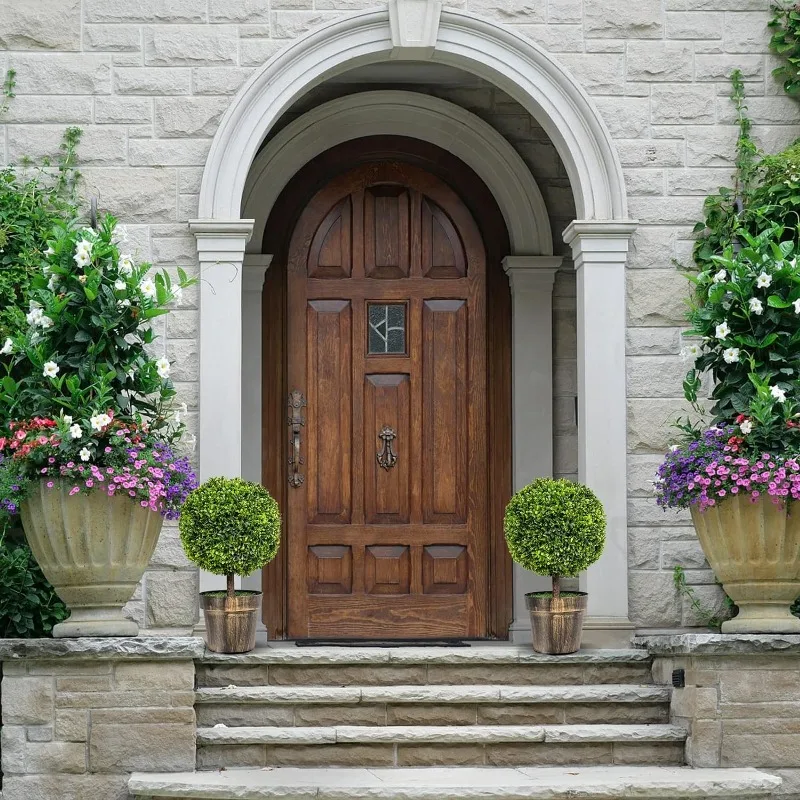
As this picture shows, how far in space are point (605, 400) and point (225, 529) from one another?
6.82 feet

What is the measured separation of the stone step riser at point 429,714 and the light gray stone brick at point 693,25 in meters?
3.48

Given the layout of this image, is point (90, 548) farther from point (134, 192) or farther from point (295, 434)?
point (295, 434)

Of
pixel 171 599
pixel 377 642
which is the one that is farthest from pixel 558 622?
pixel 171 599

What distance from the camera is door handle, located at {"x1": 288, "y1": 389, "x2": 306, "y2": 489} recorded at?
767cm

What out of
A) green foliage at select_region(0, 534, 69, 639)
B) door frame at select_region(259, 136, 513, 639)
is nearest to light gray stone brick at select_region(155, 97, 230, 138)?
door frame at select_region(259, 136, 513, 639)

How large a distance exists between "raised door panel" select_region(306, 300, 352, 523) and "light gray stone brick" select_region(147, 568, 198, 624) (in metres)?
1.39

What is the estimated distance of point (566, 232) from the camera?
6781 mm

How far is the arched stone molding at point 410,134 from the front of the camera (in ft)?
25.3

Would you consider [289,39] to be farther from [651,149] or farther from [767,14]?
[767,14]

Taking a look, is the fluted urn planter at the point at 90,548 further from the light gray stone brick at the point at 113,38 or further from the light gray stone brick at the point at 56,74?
the light gray stone brick at the point at 113,38

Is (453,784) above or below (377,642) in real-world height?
below

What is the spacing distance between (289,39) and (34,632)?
3.25 meters

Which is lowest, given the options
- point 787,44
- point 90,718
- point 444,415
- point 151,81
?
point 90,718

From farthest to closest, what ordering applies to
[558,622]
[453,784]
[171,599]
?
[171,599] → [558,622] → [453,784]
